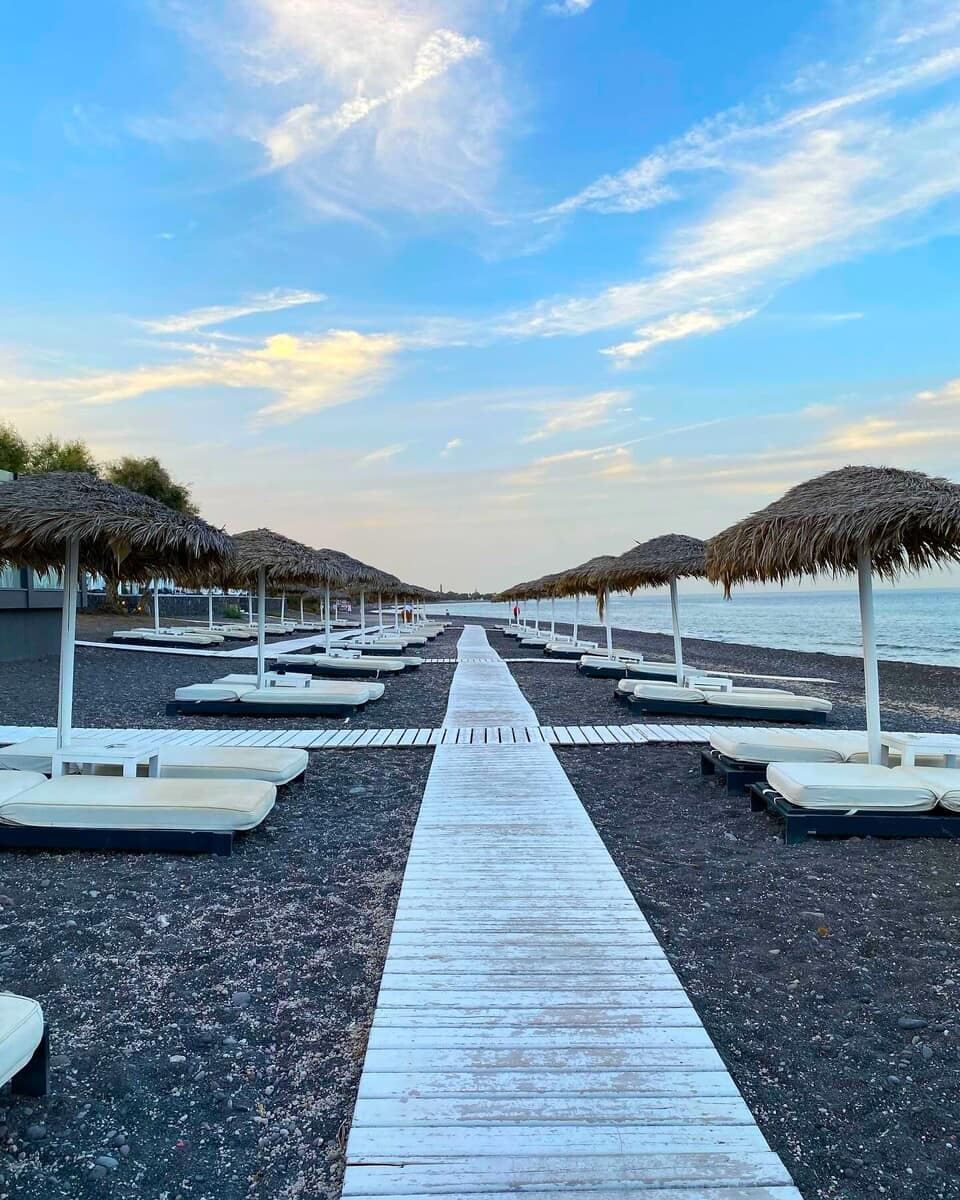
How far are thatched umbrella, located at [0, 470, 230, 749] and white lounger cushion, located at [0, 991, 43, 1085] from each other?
3393 mm

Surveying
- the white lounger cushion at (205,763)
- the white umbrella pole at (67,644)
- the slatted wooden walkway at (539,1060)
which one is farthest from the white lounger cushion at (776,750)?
the white umbrella pole at (67,644)

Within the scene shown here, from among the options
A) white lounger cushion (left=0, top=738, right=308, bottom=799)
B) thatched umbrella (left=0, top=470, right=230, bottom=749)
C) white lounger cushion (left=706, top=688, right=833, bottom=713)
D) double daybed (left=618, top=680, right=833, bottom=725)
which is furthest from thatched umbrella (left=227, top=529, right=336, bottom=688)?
white lounger cushion (left=706, top=688, right=833, bottom=713)

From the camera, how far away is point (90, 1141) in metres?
1.99

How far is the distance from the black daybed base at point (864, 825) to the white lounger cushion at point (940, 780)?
0.10m

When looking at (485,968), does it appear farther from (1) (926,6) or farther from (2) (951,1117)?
(1) (926,6)

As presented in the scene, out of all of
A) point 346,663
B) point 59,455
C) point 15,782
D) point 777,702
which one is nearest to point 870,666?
point 777,702

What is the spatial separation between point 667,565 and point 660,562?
136 mm

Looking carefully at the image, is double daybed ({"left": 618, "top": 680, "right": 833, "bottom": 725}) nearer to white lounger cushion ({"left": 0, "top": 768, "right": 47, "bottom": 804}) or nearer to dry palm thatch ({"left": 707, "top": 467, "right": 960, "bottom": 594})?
dry palm thatch ({"left": 707, "top": 467, "right": 960, "bottom": 594})

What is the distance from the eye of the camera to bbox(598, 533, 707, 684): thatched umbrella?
10.5 meters

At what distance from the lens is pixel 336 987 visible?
2.81m

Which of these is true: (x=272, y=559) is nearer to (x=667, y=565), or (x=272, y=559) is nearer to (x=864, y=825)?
(x=667, y=565)

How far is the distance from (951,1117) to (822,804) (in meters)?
2.47

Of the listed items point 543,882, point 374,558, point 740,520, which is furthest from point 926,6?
point 374,558

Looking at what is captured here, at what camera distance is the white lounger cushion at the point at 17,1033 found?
1.87 metres
